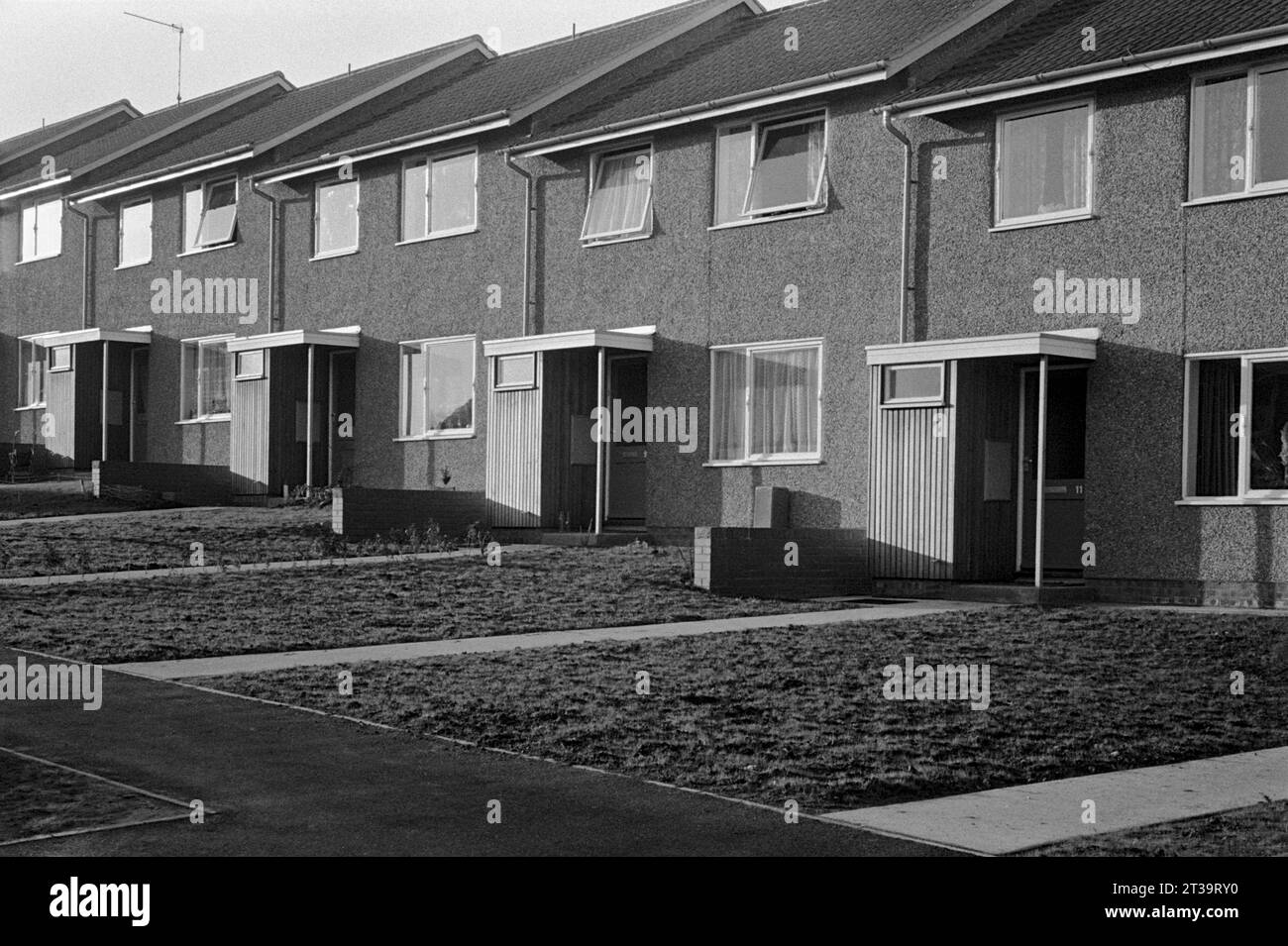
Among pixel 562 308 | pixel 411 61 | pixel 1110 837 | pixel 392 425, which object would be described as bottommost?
pixel 1110 837

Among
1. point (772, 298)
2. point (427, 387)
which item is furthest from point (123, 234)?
point (772, 298)

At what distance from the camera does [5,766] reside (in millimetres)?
8625

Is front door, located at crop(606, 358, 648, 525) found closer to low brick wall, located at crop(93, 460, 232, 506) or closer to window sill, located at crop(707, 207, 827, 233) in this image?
window sill, located at crop(707, 207, 827, 233)

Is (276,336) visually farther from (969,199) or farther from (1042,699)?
(1042,699)

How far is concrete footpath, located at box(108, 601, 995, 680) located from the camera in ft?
40.8

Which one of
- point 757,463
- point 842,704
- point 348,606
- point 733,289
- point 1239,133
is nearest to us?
point 842,704

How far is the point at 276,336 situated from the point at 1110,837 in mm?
21085

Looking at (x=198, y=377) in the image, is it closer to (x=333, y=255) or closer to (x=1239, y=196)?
(x=333, y=255)

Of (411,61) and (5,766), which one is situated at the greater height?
(411,61)

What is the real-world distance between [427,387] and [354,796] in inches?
713

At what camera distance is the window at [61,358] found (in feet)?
105

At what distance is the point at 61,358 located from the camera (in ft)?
106

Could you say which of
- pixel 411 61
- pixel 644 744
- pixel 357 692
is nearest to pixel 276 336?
pixel 411 61

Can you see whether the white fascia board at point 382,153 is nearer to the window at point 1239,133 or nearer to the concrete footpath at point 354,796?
the window at point 1239,133
